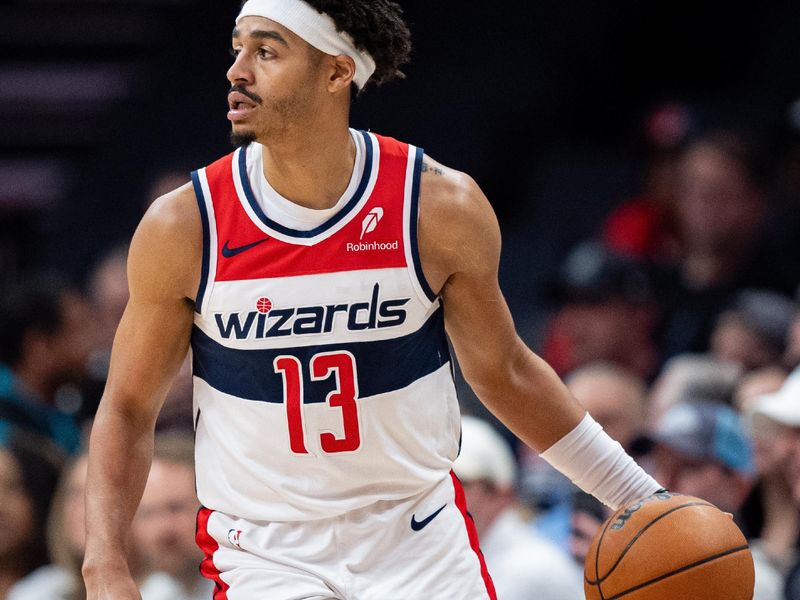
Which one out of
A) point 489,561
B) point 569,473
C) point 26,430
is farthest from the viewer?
point 26,430

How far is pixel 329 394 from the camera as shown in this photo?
3.73 metres

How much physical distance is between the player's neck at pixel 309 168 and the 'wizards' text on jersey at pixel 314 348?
55 mm

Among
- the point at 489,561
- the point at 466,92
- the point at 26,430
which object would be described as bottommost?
the point at 26,430

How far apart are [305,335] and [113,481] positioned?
593mm

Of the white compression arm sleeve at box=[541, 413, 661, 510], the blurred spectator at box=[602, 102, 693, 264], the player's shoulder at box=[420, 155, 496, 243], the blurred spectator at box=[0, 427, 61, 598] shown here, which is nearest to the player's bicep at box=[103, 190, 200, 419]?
the player's shoulder at box=[420, 155, 496, 243]

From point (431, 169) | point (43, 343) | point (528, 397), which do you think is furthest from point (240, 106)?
point (43, 343)

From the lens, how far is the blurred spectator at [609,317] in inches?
293

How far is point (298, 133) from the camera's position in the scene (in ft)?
12.5

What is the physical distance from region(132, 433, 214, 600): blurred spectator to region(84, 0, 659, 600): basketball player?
6.14ft

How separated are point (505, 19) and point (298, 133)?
260 inches

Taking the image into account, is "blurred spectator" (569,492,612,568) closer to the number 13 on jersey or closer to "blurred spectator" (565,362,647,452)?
"blurred spectator" (565,362,647,452)

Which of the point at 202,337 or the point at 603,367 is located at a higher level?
the point at 202,337

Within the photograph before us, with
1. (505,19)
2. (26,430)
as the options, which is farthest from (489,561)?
(505,19)

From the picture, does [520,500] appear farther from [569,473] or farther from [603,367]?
[569,473]
